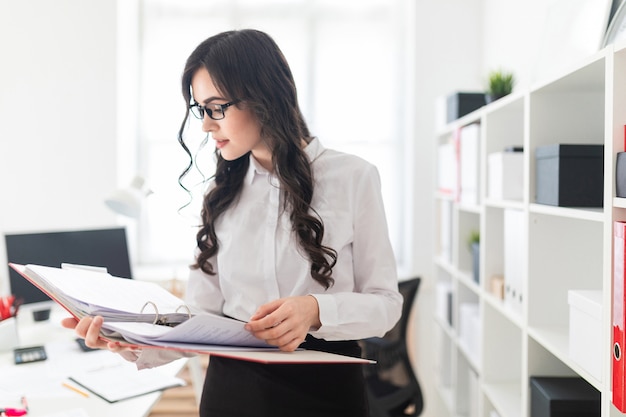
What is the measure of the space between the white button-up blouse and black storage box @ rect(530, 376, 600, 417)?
543 millimetres

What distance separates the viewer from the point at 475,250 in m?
2.28

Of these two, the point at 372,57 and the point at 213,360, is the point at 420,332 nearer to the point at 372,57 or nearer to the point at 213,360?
the point at 372,57

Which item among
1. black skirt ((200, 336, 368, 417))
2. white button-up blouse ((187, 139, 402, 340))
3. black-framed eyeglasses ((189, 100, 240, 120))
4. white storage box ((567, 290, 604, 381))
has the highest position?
black-framed eyeglasses ((189, 100, 240, 120))

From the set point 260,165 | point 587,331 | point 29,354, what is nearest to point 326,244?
A: point 260,165

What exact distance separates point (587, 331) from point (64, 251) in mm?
1897

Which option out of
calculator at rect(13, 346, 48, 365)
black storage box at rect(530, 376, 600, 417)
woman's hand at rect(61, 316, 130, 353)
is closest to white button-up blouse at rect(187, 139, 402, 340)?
woman's hand at rect(61, 316, 130, 353)

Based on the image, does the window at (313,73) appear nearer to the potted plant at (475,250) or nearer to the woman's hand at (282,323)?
the potted plant at (475,250)

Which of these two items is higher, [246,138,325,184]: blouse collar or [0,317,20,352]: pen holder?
[246,138,325,184]: blouse collar

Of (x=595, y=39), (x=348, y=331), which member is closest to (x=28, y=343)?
(x=348, y=331)

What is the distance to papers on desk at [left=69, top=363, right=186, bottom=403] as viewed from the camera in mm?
1536

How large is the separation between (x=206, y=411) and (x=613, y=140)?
1.03 metres

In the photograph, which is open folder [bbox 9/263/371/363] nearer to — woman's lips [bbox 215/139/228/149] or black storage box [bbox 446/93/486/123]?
woman's lips [bbox 215/139/228/149]

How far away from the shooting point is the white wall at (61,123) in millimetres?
3119

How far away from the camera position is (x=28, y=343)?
→ 210 cm
